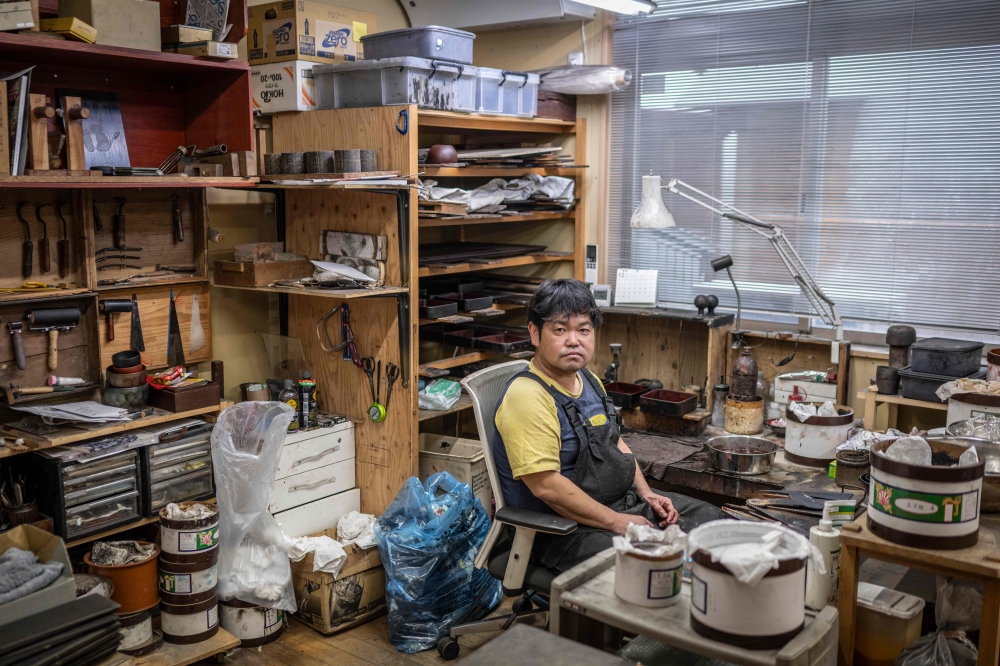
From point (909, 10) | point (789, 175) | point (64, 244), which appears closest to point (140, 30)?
point (64, 244)

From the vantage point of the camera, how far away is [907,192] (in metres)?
3.68

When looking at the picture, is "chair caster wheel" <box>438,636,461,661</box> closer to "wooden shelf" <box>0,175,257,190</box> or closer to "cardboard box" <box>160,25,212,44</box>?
"wooden shelf" <box>0,175,257,190</box>

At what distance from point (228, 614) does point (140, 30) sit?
2032 mm

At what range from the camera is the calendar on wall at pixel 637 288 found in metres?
4.26

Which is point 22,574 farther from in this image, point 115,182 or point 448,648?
point 448,648

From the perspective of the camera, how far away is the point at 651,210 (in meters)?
3.79

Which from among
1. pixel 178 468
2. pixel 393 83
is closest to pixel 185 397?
pixel 178 468

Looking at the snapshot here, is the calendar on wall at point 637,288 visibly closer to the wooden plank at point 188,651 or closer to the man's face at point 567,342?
the man's face at point 567,342

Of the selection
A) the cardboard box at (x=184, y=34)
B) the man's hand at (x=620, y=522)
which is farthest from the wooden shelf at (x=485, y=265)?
the man's hand at (x=620, y=522)

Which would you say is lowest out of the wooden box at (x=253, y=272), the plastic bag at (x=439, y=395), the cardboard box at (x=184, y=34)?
the plastic bag at (x=439, y=395)

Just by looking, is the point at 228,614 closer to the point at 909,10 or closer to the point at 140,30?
the point at 140,30

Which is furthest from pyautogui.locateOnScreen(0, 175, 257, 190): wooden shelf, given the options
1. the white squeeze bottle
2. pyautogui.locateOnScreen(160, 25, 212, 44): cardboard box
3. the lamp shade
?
the white squeeze bottle

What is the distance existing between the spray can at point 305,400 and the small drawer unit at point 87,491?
72 cm

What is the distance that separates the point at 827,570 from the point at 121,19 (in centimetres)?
266
